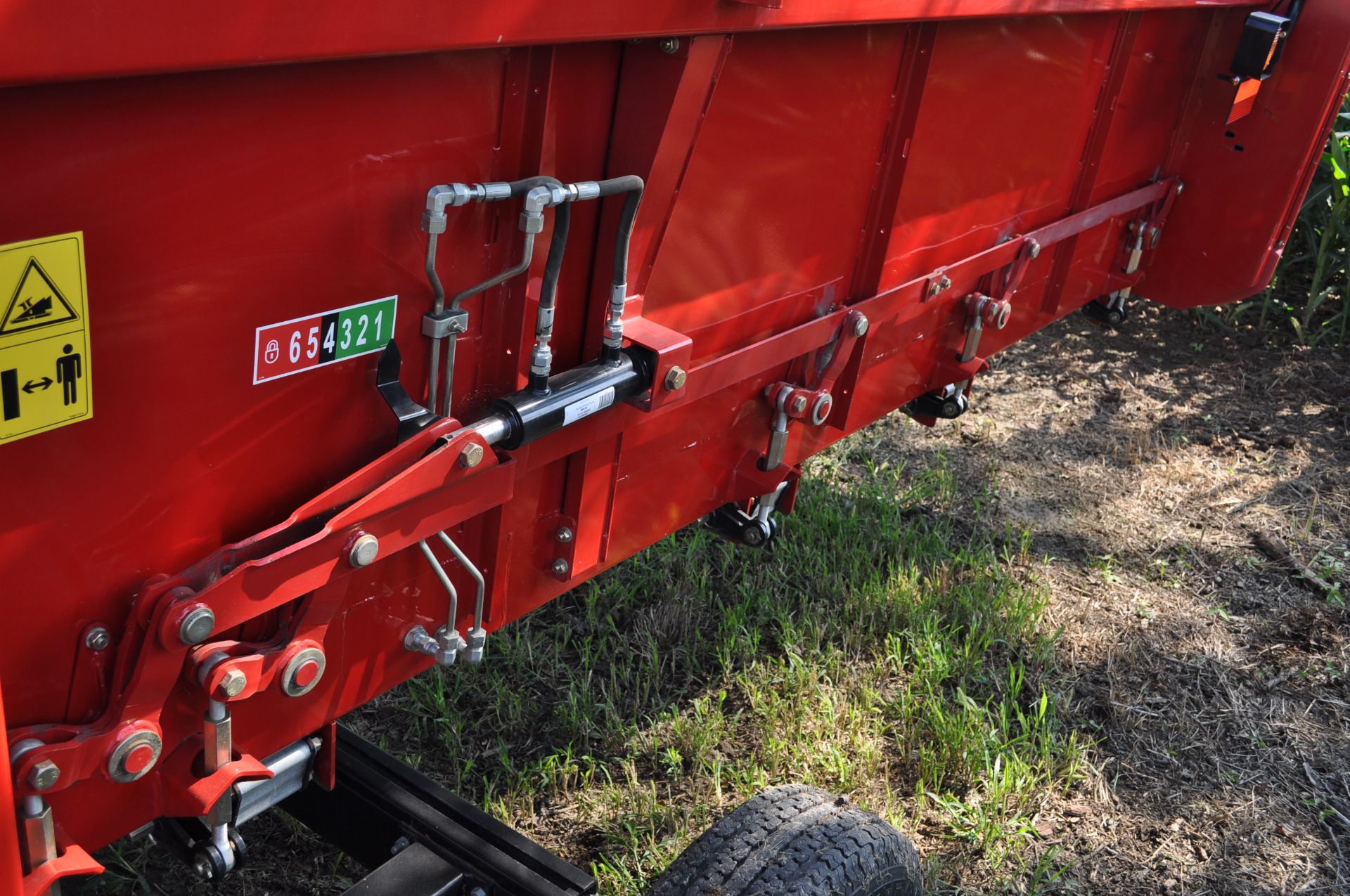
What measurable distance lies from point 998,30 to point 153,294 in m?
1.82

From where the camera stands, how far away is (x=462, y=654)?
183 cm

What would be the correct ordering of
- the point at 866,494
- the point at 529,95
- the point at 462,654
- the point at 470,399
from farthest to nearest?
the point at 866,494 < the point at 462,654 < the point at 470,399 < the point at 529,95

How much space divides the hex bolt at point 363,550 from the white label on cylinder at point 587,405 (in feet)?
1.04

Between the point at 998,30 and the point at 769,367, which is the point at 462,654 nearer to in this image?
the point at 769,367

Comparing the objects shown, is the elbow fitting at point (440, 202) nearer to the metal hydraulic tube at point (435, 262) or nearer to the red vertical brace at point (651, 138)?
the metal hydraulic tube at point (435, 262)

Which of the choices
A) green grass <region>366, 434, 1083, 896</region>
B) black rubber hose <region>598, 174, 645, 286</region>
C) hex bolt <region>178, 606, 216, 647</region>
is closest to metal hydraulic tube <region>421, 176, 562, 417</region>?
black rubber hose <region>598, 174, 645, 286</region>

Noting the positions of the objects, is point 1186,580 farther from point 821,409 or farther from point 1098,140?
point 821,409

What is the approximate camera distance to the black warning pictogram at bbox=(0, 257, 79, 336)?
1.17 metres

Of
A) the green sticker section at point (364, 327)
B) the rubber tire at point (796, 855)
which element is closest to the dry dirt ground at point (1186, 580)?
the rubber tire at point (796, 855)

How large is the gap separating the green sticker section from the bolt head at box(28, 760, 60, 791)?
1.76ft

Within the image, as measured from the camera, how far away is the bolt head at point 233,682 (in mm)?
1459

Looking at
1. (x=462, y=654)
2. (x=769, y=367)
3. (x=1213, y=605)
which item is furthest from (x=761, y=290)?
(x=1213, y=605)

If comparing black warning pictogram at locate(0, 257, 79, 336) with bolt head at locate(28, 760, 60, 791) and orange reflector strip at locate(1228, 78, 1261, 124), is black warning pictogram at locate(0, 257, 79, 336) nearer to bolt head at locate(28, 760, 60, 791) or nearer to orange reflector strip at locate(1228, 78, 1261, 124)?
bolt head at locate(28, 760, 60, 791)

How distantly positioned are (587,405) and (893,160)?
0.95m
